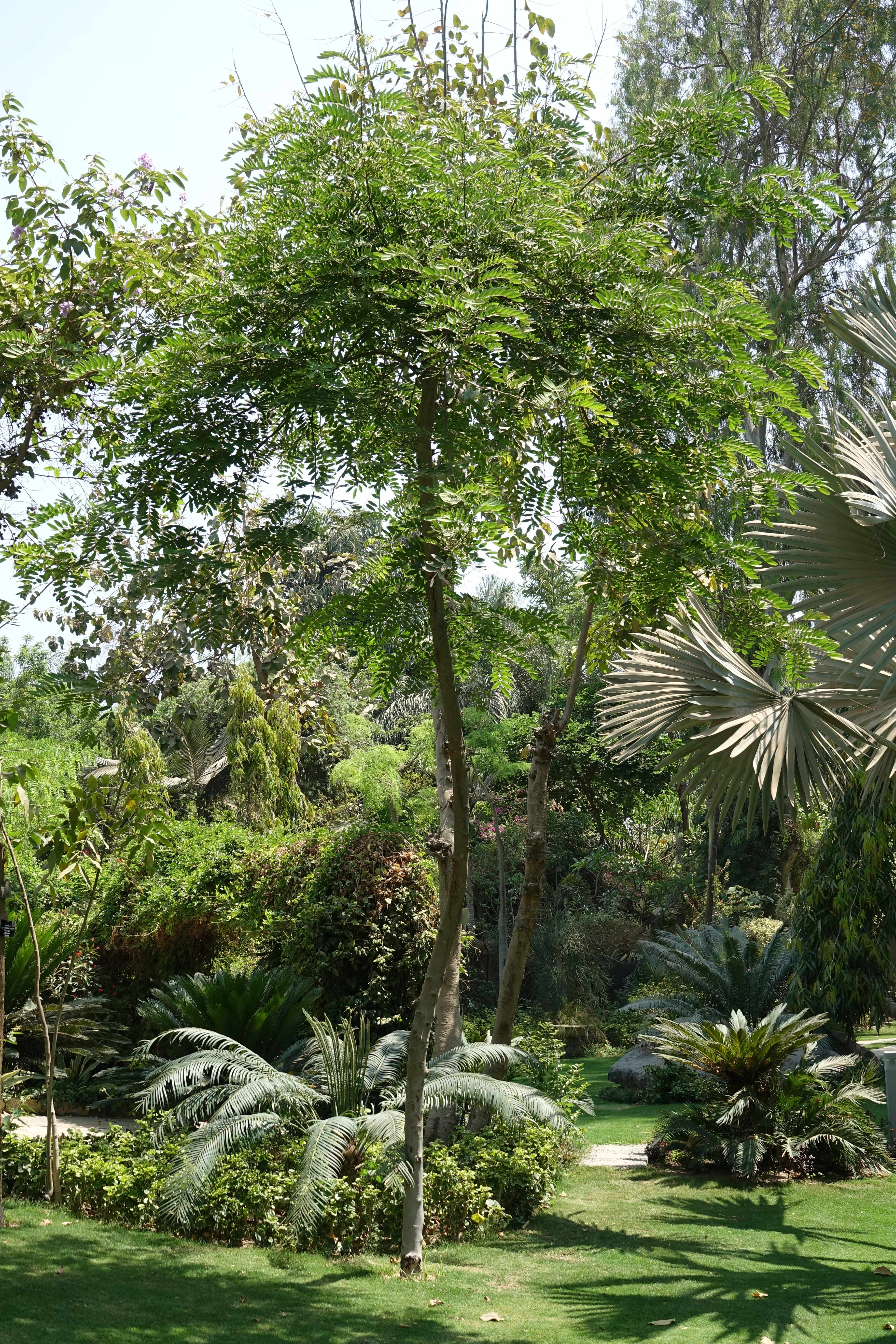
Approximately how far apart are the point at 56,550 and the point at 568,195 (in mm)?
2694

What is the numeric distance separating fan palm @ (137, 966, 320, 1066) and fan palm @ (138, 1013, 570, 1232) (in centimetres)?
31

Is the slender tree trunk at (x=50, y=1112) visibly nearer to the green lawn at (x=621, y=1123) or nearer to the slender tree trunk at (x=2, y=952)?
the slender tree trunk at (x=2, y=952)

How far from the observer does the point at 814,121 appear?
1908 centimetres

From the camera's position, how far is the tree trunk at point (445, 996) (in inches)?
312

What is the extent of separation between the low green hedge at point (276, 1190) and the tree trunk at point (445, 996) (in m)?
0.54

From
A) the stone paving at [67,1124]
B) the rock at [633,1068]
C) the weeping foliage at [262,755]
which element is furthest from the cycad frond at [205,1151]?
the rock at [633,1068]

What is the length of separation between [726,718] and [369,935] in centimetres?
428

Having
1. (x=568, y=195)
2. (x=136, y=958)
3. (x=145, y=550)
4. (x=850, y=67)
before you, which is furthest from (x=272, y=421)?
(x=850, y=67)

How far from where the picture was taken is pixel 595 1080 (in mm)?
14758

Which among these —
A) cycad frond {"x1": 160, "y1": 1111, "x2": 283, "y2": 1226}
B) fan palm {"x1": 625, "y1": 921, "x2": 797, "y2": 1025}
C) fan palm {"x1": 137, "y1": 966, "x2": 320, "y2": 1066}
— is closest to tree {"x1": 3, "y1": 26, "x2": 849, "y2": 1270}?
cycad frond {"x1": 160, "y1": 1111, "x2": 283, "y2": 1226}

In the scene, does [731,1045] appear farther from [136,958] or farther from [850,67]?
[850,67]

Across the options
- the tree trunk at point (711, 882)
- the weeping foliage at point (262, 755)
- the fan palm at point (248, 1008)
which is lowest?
the fan palm at point (248, 1008)

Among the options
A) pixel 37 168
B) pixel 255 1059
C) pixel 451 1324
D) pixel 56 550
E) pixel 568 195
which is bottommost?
pixel 451 1324

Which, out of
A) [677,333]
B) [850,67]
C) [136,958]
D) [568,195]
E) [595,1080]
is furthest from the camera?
[850,67]
